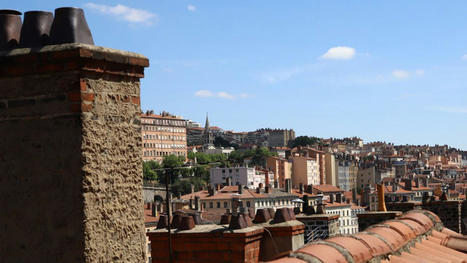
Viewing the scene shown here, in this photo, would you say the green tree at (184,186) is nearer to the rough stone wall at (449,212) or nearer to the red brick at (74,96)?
the rough stone wall at (449,212)

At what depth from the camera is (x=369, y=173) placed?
17850 cm

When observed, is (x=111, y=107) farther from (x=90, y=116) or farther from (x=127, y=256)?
(x=127, y=256)

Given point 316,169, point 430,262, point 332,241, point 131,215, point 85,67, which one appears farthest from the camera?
point 316,169

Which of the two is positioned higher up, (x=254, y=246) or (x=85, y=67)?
(x=85, y=67)

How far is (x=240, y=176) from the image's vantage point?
490 feet

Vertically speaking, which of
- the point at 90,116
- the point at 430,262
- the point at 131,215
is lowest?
the point at 430,262

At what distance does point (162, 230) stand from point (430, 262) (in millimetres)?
2814

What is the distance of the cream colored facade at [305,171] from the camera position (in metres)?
163

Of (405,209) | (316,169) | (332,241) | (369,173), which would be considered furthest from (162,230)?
(369,173)

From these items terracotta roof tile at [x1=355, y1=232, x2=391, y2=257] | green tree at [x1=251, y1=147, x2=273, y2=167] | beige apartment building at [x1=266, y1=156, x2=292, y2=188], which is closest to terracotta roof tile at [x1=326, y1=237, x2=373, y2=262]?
terracotta roof tile at [x1=355, y1=232, x2=391, y2=257]

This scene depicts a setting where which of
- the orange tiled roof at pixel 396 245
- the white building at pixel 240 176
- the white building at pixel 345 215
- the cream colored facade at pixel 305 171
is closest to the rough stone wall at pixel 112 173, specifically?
the orange tiled roof at pixel 396 245

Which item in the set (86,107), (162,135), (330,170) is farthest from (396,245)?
(162,135)

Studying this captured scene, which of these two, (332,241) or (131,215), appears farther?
(332,241)

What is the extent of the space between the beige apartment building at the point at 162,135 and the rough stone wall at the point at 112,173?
171 metres
